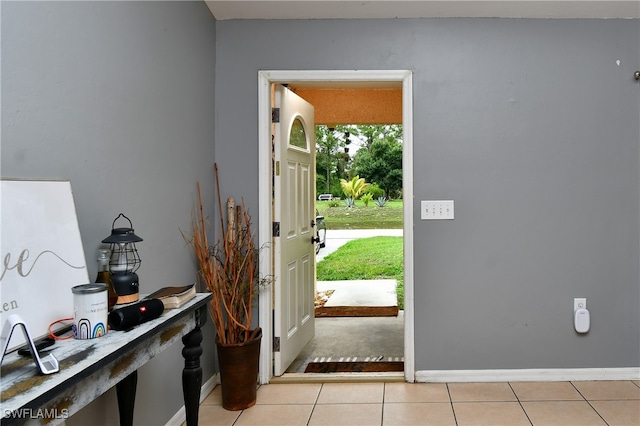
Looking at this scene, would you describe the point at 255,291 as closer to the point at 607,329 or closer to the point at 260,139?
the point at 260,139

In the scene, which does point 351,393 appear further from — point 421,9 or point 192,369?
point 421,9

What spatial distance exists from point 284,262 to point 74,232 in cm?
183

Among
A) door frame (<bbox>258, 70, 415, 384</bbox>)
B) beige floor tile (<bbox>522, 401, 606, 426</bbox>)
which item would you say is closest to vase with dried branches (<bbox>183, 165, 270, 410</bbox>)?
door frame (<bbox>258, 70, 415, 384</bbox>)

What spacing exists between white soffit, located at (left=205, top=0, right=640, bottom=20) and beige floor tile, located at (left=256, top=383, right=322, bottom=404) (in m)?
2.37

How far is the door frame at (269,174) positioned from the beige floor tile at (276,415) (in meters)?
0.35

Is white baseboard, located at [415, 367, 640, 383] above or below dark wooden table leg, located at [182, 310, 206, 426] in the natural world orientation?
below

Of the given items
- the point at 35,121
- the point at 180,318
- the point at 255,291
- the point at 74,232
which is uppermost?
the point at 35,121

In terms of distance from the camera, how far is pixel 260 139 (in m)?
2.85

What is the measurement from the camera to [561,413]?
2.39 meters

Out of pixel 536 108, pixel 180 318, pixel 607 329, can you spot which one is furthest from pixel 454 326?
pixel 180 318

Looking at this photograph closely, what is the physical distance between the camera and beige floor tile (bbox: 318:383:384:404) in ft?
8.52

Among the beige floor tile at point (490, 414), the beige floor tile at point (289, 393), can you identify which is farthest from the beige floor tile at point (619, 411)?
the beige floor tile at point (289, 393)

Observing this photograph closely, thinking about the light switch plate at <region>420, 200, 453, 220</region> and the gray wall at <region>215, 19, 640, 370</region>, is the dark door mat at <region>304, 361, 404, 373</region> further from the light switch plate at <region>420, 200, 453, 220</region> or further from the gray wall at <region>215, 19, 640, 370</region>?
the light switch plate at <region>420, 200, 453, 220</region>

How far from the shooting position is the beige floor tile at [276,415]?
2.35m
